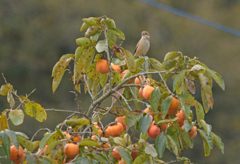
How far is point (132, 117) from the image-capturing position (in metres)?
0.86

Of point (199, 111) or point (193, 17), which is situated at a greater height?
point (199, 111)

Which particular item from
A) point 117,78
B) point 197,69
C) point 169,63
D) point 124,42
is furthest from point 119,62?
point 124,42

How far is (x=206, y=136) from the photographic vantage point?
87 centimetres

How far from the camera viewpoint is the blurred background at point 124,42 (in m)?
6.30

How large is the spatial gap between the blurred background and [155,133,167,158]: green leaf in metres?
5.10

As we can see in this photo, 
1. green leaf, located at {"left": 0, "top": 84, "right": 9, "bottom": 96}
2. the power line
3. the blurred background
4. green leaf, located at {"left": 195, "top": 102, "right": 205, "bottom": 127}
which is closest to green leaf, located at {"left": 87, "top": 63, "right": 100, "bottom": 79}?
green leaf, located at {"left": 0, "top": 84, "right": 9, "bottom": 96}

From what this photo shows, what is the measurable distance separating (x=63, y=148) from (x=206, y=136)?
368 millimetres

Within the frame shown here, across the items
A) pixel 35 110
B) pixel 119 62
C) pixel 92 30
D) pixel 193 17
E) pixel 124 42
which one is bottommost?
pixel 124 42

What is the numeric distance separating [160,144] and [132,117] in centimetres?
10

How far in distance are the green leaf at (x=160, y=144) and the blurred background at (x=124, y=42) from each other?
5.10m

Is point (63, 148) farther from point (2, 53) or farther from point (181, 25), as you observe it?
point (181, 25)

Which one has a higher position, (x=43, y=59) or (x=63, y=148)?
(x=63, y=148)

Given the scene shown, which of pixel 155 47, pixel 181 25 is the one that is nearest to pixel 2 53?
pixel 155 47

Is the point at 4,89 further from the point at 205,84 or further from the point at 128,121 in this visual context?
the point at 205,84
